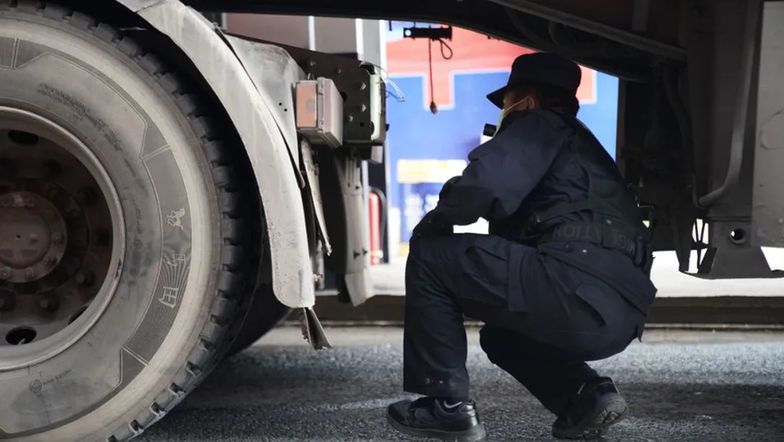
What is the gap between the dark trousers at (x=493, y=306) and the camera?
8.14 feet

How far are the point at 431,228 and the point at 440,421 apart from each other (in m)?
0.64

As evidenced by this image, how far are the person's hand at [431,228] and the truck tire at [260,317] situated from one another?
2.91 ft

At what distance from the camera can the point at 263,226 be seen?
254 centimetres

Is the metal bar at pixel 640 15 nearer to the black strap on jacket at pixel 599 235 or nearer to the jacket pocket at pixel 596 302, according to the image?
the black strap on jacket at pixel 599 235

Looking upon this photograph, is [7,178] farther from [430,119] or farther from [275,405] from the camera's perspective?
[430,119]

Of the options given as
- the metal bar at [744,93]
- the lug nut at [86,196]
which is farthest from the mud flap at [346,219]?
the metal bar at [744,93]

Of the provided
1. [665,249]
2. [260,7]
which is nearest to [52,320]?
[260,7]

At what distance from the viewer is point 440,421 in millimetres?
2604

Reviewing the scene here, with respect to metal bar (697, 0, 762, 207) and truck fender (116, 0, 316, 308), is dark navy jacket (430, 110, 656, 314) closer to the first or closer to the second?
metal bar (697, 0, 762, 207)

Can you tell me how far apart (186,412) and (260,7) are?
167 cm

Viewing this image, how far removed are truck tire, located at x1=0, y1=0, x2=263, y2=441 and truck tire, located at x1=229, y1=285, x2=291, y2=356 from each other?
38.1 inches

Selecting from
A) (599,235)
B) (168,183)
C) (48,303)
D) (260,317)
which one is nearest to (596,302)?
(599,235)

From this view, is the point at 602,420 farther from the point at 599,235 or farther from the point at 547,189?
the point at 547,189

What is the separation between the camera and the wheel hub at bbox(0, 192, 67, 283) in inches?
102
